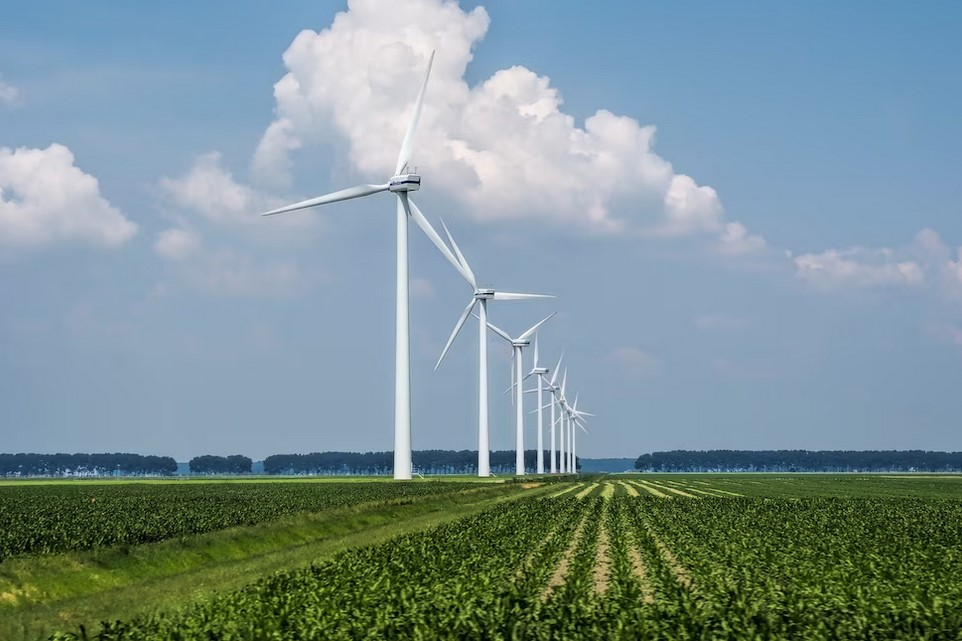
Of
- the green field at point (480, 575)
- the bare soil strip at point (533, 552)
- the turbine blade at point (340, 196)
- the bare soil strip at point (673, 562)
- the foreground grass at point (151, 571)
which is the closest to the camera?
the green field at point (480, 575)

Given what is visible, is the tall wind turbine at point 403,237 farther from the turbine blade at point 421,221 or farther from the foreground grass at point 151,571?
the foreground grass at point 151,571

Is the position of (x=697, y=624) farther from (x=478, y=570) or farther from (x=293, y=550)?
(x=293, y=550)

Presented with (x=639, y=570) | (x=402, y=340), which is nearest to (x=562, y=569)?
(x=639, y=570)

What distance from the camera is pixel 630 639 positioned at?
70.1 feet

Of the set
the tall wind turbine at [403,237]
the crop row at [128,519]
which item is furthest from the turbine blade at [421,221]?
the crop row at [128,519]

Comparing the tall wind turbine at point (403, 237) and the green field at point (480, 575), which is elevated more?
the tall wind turbine at point (403, 237)

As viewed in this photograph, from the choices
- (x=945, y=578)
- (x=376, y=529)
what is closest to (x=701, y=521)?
(x=376, y=529)

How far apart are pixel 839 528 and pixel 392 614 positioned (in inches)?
1608

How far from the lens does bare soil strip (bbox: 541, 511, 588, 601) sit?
3041 cm

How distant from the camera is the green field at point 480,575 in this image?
2281 centimetres

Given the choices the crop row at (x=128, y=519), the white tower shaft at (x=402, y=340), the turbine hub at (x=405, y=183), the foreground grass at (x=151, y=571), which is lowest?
the foreground grass at (x=151, y=571)

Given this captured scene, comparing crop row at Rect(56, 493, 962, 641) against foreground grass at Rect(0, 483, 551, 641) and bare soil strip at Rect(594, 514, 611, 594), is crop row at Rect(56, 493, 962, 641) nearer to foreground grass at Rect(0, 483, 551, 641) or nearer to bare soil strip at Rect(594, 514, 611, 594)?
bare soil strip at Rect(594, 514, 611, 594)

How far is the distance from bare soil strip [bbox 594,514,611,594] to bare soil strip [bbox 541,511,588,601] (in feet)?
3.45

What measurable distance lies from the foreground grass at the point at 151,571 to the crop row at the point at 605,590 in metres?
3.76
